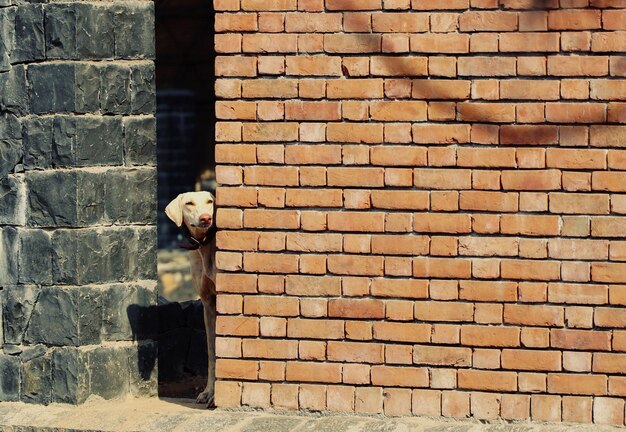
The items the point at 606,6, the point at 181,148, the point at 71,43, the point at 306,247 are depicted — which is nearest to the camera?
the point at 606,6

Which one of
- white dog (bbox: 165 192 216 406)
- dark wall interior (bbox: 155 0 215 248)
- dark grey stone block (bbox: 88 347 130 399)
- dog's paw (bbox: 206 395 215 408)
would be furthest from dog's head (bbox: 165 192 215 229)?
dark wall interior (bbox: 155 0 215 248)

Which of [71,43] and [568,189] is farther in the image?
[71,43]

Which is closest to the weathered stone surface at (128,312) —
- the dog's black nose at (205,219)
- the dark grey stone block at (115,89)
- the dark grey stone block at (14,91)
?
the dog's black nose at (205,219)

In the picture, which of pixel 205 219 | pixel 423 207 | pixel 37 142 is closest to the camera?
pixel 423 207

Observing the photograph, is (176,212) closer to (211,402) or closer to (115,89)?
(115,89)

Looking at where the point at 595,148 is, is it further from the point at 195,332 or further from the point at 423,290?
the point at 195,332

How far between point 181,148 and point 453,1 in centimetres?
1195

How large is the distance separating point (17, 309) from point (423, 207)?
88.6 inches

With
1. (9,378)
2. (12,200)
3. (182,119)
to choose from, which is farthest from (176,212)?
(182,119)

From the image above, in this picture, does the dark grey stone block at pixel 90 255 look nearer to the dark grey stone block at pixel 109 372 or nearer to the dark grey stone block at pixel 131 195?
the dark grey stone block at pixel 131 195

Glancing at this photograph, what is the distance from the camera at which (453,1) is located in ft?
18.8

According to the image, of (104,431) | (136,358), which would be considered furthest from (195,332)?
(104,431)

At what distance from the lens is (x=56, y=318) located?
21.6ft

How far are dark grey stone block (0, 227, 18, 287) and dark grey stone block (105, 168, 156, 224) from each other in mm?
518
